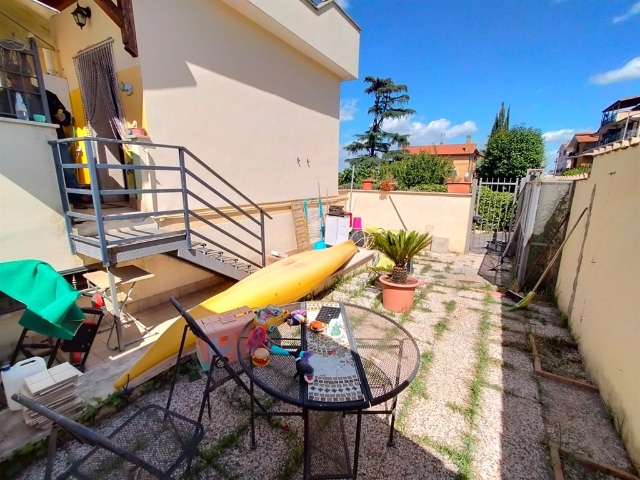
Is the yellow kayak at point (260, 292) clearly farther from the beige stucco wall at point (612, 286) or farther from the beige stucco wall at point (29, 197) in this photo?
the beige stucco wall at point (612, 286)

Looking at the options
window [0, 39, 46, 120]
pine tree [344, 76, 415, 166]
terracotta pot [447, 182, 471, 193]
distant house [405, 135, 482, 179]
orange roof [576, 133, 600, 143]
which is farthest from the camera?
orange roof [576, 133, 600, 143]

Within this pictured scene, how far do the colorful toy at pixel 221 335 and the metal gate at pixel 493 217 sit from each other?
300 inches

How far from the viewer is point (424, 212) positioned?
8602mm

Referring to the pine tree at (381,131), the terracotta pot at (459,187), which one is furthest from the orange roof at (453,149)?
the terracotta pot at (459,187)

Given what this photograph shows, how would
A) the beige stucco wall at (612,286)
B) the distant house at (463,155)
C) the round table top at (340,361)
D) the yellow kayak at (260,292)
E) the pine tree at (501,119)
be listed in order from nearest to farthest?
the round table top at (340,361)
the beige stucco wall at (612,286)
the yellow kayak at (260,292)
the distant house at (463,155)
the pine tree at (501,119)

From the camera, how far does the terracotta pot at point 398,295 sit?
14.5ft

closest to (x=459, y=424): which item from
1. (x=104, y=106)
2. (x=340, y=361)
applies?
(x=340, y=361)

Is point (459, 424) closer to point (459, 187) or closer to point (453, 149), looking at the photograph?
point (459, 187)

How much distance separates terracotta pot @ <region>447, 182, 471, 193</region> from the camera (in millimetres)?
8117

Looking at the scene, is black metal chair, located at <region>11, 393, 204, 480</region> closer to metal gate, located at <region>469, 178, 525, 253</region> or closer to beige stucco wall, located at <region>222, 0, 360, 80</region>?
beige stucco wall, located at <region>222, 0, 360, 80</region>

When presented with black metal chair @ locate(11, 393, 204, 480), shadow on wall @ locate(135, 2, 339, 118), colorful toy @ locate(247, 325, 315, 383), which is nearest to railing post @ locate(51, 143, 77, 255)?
shadow on wall @ locate(135, 2, 339, 118)

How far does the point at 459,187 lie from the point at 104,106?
844cm

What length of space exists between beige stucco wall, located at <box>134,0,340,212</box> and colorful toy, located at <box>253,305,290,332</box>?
3.14 metres

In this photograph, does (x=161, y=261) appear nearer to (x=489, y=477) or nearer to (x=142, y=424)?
(x=142, y=424)
